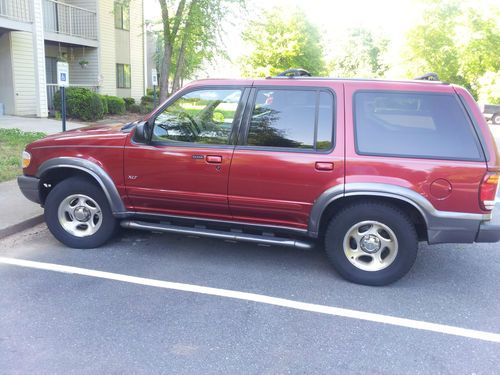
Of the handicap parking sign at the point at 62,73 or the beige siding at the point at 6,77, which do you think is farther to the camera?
the beige siding at the point at 6,77

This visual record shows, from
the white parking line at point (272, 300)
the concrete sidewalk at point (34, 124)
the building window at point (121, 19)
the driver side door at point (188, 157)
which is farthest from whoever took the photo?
the building window at point (121, 19)

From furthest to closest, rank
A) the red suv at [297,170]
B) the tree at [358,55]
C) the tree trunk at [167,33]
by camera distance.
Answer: the tree at [358,55]
the tree trunk at [167,33]
the red suv at [297,170]

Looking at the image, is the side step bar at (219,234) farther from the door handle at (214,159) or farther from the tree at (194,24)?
the tree at (194,24)

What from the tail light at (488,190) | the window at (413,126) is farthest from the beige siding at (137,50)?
the tail light at (488,190)

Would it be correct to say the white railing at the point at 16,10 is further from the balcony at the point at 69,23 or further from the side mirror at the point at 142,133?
the side mirror at the point at 142,133

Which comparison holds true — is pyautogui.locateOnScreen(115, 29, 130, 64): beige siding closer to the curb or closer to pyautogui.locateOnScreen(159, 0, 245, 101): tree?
pyautogui.locateOnScreen(159, 0, 245, 101): tree

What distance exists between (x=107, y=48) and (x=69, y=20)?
2797 mm

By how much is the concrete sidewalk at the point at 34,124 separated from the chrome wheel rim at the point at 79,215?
905 cm

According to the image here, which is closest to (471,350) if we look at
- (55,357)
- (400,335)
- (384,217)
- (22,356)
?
(400,335)

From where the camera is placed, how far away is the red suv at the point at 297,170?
154 inches

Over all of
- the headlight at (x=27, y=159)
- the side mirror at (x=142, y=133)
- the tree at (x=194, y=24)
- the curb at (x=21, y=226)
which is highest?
the tree at (x=194, y=24)

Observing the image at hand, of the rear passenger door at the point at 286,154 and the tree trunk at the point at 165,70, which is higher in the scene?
the tree trunk at the point at 165,70

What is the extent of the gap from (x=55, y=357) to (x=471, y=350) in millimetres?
2818

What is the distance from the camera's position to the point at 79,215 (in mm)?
4934
